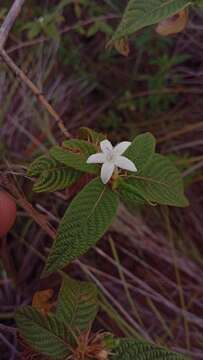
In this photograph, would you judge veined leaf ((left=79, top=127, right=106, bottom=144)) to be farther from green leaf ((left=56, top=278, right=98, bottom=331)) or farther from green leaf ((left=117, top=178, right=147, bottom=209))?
green leaf ((left=56, top=278, right=98, bottom=331))

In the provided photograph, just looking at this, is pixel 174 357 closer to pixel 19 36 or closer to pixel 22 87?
pixel 22 87

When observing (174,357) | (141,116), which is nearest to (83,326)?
(174,357)

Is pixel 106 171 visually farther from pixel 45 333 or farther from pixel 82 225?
pixel 45 333

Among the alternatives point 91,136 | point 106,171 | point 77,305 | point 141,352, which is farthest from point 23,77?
point 141,352

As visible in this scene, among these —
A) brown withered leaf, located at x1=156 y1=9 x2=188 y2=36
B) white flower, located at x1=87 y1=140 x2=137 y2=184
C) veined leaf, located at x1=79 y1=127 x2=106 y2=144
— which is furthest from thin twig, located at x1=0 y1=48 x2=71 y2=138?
brown withered leaf, located at x1=156 y1=9 x2=188 y2=36

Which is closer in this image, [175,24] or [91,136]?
[91,136]

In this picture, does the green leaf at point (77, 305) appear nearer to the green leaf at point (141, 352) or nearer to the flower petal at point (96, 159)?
the green leaf at point (141, 352)

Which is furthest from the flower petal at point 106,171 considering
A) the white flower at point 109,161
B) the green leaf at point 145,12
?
the green leaf at point 145,12

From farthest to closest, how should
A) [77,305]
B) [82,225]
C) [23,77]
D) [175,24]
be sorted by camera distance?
[175,24]
[23,77]
[77,305]
[82,225]
